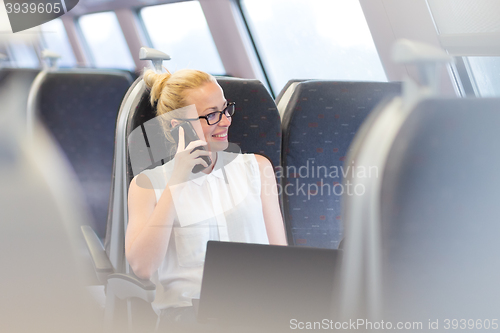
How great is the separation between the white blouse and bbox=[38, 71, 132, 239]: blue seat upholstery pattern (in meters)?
0.87

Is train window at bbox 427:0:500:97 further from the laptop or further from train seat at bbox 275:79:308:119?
the laptop

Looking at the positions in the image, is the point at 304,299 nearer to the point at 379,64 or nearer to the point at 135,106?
the point at 135,106

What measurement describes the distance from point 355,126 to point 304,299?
43.2 inches

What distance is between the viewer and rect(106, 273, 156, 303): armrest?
3.51ft

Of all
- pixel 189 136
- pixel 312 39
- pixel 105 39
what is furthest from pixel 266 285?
pixel 105 39

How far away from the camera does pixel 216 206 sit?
126 centimetres

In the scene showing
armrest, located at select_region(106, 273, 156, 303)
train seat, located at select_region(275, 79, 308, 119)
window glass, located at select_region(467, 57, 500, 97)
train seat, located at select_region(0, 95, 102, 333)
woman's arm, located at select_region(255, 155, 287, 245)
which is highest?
window glass, located at select_region(467, 57, 500, 97)

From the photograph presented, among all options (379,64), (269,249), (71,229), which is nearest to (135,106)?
(269,249)

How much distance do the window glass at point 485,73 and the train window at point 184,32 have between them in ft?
7.59

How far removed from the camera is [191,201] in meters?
1.23

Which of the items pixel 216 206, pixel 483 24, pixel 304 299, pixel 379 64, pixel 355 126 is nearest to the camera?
pixel 304 299

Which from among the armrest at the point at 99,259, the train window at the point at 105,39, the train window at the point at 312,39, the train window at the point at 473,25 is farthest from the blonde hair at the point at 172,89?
the train window at the point at 105,39

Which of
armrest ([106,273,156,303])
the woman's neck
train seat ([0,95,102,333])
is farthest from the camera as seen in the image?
the woman's neck

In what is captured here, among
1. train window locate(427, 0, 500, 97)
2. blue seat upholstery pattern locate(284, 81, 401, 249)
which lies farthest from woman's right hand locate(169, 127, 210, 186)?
train window locate(427, 0, 500, 97)
